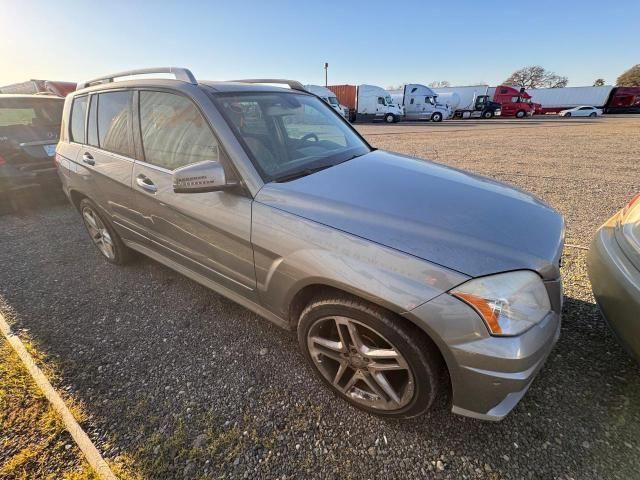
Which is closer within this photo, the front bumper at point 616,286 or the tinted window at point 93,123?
the front bumper at point 616,286

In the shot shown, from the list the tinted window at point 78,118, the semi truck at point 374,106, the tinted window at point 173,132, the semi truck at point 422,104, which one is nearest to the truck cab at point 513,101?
the semi truck at point 422,104

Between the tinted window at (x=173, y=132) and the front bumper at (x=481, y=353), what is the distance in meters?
1.53

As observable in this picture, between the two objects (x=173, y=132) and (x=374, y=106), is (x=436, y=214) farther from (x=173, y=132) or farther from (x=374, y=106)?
(x=374, y=106)

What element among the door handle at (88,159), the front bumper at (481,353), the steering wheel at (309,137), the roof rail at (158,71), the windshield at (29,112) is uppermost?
the roof rail at (158,71)

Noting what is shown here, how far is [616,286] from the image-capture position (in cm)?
169

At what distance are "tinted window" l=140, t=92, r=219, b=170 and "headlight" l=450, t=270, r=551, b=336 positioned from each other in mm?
1578

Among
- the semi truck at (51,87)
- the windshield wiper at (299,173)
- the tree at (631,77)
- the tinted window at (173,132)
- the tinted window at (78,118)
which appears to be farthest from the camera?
the tree at (631,77)

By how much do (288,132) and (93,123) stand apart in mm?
1930

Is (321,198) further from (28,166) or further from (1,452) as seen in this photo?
(28,166)

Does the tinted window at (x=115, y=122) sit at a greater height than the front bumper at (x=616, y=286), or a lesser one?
greater

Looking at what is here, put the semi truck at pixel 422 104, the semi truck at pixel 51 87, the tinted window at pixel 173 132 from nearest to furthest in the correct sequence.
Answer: the tinted window at pixel 173 132 < the semi truck at pixel 51 87 < the semi truck at pixel 422 104

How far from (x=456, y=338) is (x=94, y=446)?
189cm

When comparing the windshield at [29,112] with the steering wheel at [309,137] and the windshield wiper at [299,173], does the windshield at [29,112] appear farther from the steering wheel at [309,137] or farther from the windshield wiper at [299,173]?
the windshield wiper at [299,173]

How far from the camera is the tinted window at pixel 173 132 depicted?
200cm
